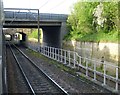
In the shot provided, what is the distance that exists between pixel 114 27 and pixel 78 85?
14023 mm

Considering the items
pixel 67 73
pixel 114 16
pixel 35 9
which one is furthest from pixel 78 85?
pixel 35 9

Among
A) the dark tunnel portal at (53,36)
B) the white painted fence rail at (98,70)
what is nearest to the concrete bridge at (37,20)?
the dark tunnel portal at (53,36)

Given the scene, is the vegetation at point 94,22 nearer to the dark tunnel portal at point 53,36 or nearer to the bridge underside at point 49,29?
the bridge underside at point 49,29

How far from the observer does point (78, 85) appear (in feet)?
44.4

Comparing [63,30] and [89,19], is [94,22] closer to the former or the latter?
[89,19]

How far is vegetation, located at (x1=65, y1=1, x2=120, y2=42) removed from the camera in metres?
24.9

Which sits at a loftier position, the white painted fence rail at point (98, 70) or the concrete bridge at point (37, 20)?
the concrete bridge at point (37, 20)

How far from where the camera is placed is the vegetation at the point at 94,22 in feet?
81.7

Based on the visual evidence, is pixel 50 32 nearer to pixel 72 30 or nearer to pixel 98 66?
pixel 72 30

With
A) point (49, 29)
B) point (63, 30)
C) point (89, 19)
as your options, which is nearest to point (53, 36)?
point (49, 29)

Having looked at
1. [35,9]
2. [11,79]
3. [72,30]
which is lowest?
[11,79]

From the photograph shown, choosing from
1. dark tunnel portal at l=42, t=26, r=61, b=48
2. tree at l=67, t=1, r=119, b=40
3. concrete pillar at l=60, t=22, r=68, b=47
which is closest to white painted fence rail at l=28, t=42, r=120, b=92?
tree at l=67, t=1, r=119, b=40

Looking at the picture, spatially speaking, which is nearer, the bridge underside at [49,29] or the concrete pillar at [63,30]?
the concrete pillar at [63,30]

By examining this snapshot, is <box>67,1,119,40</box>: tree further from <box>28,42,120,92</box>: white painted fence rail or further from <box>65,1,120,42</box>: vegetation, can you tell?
<box>28,42,120,92</box>: white painted fence rail
